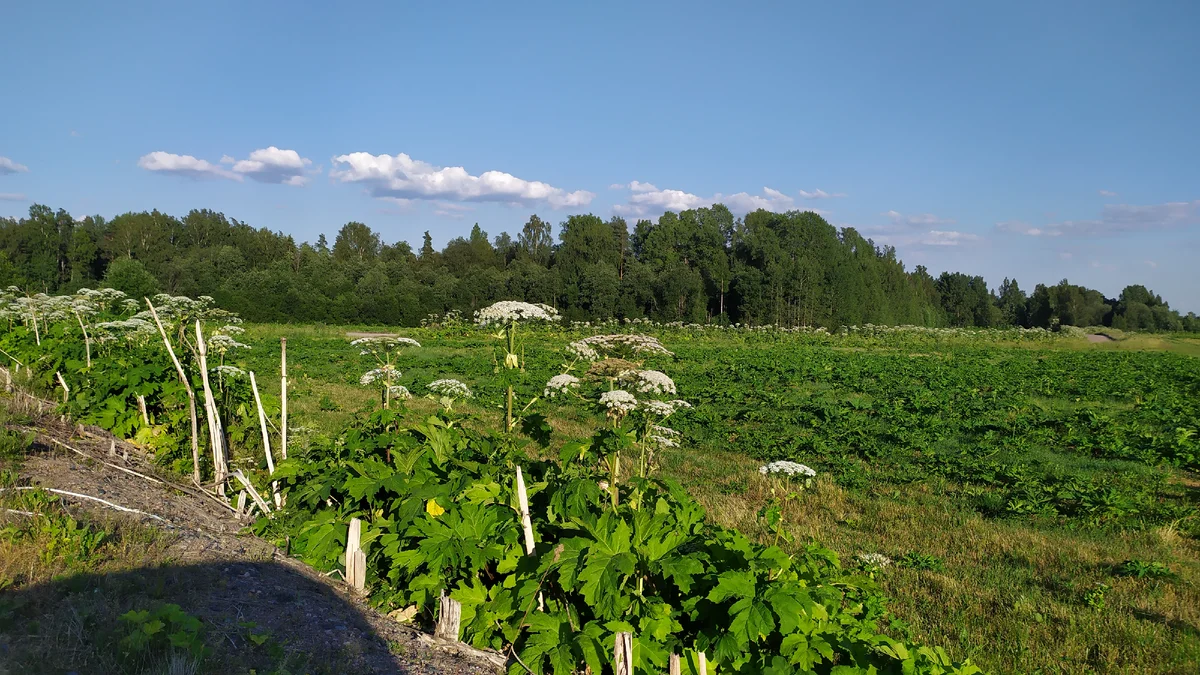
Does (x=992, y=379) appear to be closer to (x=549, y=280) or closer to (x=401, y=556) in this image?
(x=401, y=556)

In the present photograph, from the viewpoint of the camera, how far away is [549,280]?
183 feet

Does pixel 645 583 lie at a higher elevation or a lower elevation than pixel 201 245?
lower

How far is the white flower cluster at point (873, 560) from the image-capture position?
565cm

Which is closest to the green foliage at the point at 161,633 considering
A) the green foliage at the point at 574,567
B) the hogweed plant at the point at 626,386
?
the green foliage at the point at 574,567

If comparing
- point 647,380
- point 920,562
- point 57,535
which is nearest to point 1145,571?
point 920,562

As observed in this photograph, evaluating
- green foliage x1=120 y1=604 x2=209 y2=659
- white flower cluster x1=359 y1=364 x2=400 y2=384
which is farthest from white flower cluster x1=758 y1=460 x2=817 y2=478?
green foliage x1=120 y1=604 x2=209 y2=659

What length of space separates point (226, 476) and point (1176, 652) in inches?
277

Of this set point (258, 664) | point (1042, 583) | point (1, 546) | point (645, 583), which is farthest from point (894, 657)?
point (1, 546)

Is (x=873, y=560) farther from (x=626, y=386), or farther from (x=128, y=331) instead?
(x=128, y=331)

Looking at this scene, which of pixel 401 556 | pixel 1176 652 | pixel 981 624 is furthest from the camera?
pixel 981 624

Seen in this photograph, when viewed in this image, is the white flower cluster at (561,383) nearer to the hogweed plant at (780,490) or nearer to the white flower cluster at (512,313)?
the white flower cluster at (512,313)

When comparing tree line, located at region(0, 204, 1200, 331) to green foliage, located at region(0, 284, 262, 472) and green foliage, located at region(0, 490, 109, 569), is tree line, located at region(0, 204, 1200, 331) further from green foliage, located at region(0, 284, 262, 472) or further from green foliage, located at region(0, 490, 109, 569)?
green foliage, located at region(0, 490, 109, 569)

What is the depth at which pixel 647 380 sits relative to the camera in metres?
5.10

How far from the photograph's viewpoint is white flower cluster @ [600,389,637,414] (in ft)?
15.2
